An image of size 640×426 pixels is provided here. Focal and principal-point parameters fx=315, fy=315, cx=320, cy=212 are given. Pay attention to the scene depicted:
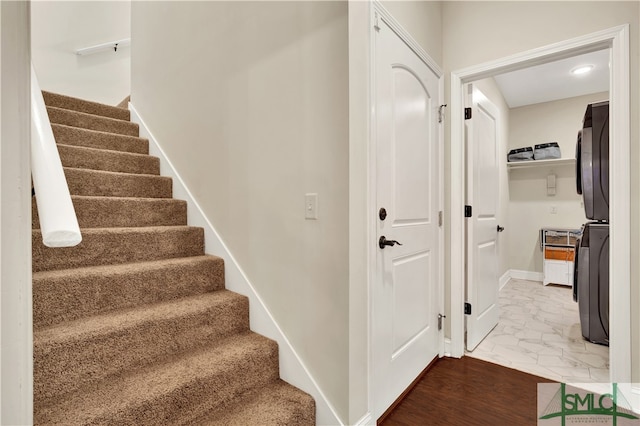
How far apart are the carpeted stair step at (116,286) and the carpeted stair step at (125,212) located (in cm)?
37

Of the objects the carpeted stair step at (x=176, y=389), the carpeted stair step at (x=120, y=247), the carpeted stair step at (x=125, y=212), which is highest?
the carpeted stair step at (x=125, y=212)

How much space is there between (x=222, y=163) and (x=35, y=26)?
12.0 feet

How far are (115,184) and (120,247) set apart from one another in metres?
0.61

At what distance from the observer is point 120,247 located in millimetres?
1815

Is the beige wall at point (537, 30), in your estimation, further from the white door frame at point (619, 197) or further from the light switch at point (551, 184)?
the light switch at point (551, 184)

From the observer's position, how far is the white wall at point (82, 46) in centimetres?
379

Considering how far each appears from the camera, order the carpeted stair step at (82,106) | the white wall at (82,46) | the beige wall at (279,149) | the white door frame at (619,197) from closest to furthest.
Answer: the beige wall at (279,149) → the white door frame at (619,197) → the carpeted stair step at (82,106) → the white wall at (82,46)

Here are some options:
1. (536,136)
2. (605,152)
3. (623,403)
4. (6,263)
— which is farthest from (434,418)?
(536,136)

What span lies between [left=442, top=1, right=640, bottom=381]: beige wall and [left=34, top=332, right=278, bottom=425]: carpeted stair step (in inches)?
78.8

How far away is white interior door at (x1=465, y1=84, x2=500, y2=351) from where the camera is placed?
240 cm

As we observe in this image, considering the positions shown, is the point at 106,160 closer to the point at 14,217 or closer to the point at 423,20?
the point at 14,217

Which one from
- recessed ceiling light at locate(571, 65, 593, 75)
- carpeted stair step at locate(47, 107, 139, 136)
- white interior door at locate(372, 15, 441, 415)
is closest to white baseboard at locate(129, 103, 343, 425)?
white interior door at locate(372, 15, 441, 415)

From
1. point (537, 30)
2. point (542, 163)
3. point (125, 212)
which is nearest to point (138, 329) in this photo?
point (125, 212)

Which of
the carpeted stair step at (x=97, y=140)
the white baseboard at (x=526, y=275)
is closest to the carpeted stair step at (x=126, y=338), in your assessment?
the carpeted stair step at (x=97, y=140)
